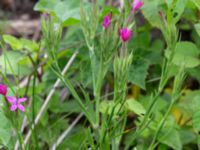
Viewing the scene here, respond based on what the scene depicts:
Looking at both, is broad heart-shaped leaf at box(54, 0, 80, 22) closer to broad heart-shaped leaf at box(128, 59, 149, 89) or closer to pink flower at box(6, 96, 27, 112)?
broad heart-shaped leaf at box(128, 59, 149, 89)

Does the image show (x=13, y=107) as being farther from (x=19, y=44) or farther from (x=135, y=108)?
(x=19, y=44)

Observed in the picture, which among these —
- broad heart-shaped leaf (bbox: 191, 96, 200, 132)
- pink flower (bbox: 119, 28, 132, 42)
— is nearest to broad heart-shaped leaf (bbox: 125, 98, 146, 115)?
broad heart-shaped leaf (bbox: 191, 96, 200, 132)

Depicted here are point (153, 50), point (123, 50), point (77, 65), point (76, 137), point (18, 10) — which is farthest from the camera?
point (18, 10)

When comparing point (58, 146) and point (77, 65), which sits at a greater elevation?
point (77, 65)

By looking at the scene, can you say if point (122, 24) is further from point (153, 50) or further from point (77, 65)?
point (153, 50)

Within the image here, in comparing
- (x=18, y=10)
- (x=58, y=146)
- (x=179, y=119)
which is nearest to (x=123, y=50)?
(x=58, y=146)

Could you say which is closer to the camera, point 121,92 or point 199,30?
point 121,92

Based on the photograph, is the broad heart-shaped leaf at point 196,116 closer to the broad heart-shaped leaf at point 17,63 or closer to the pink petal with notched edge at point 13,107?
the pink petal with notched edge at point 13,107

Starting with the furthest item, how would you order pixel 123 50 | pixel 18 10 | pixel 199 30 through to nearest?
pixel 18 10 → pixel 199 30 → pixel 123 50
